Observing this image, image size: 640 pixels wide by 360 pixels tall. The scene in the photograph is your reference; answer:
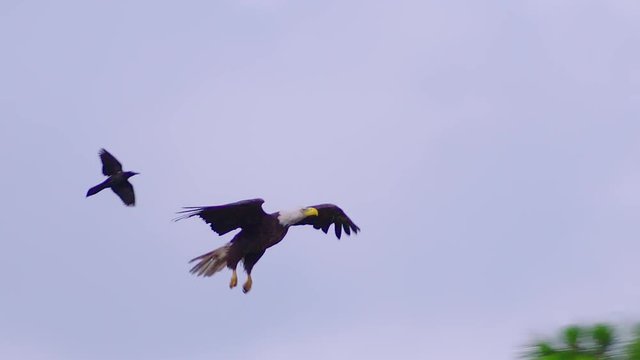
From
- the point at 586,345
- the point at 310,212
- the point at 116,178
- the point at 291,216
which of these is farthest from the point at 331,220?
the point at 586,345

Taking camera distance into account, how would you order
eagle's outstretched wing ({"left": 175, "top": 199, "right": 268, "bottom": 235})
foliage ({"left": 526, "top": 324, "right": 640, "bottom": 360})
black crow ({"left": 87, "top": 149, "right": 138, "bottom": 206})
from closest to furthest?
foliage ({"left": 526, "top": 324, "right": 640, "bottom": 360}) < eagle's outstretched wing ({"left": 175, "top": 199, "right": 268, "bottom": 235}) < black crow ({"left": 87, "top": 149, "right": 138, "bottom": 206})

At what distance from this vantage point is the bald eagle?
516 inches

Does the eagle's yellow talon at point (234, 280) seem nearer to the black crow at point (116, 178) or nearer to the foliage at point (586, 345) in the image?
the black crow at point (116, 178)

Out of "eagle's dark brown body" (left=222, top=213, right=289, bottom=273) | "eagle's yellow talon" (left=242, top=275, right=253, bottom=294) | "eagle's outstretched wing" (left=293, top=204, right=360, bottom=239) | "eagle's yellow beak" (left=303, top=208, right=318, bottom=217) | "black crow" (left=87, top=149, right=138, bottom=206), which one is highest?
"black crow" (left=87, top=149, right=138, bottom=206)

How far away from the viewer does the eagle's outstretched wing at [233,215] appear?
13.0 metres

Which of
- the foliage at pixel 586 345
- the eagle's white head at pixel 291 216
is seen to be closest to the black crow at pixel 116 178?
the eagle's white head at pixel 291 216

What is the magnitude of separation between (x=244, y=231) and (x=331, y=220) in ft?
6.21

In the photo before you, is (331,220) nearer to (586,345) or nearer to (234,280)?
(234,280)

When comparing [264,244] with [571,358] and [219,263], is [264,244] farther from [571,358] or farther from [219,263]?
[571,358]

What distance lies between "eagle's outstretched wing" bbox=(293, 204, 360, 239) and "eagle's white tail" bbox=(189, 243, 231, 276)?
1.61 m

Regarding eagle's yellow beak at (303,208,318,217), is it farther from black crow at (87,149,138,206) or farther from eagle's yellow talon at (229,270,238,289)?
black crow at (87,149,138,206)

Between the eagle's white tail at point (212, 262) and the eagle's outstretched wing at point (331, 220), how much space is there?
1612 mm

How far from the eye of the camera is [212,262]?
13461 millimetres

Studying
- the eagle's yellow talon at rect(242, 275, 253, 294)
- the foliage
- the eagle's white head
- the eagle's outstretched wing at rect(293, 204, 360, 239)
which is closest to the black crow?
the eagle's outstretched wing at rect(293, 204, 360, 239)
